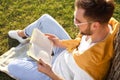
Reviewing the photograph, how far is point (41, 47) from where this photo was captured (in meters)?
3.08

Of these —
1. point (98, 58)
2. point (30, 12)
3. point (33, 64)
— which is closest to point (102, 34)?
point (98, 58)

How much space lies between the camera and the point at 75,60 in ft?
9.10

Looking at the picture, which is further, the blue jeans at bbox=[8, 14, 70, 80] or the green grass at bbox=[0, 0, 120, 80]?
the green grass at bbox=[0, 0, 120, 80]

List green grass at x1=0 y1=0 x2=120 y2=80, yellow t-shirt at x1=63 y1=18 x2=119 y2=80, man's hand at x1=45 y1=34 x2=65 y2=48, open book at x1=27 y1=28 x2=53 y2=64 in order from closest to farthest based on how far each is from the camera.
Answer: yellow t-shirt at x1=63 y1=18 x2=119 y2=80 → open book at x1=27 y1=28 x2=53 y2=64 → man's hand at x1=45 y1=34 x2=65 y2=48 → green grass at x1=0 y1=0 x2=120 y2=80

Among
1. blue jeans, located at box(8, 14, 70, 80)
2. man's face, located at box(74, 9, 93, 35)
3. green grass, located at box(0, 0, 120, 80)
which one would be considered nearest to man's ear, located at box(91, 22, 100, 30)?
man's face, located at box(74, 9, 93, 35)

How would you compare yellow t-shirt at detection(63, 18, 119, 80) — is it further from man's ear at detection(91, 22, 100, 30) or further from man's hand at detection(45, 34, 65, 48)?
man's hand at detection(45, 34, 65, 48)

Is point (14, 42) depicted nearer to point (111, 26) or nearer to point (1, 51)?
point (1, 51)

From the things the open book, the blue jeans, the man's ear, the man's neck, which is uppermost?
the man's ear

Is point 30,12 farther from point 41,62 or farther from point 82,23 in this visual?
point 82,23

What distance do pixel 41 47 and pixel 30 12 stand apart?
6.65ft

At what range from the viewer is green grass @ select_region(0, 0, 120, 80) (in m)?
4.72

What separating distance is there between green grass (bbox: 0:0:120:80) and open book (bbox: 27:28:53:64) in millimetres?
1406

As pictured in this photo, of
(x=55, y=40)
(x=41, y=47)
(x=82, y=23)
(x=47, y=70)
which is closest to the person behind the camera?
(x=82, y=23)

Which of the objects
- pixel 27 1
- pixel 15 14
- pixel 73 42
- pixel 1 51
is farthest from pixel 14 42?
pixel 73 42
